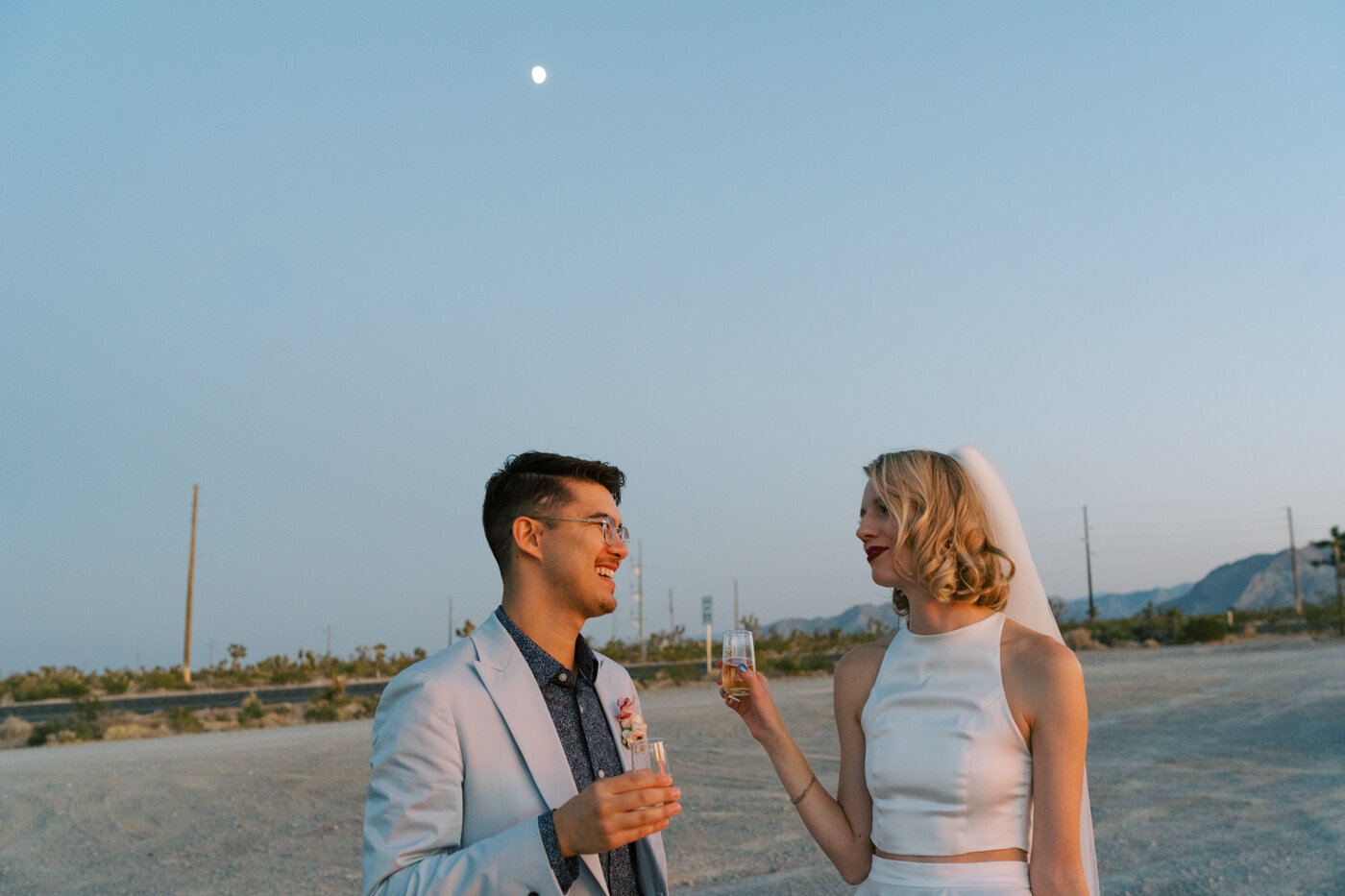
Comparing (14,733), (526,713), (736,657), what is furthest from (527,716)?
(14,733)

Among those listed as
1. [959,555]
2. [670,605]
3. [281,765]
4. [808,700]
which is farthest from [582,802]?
[670,605]

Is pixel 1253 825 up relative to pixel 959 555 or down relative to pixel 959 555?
down

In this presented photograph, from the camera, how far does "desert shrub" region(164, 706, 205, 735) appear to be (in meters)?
23.8

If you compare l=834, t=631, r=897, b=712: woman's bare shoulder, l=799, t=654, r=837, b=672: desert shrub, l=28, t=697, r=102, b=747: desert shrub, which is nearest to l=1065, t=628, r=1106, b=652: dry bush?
l=799, t=654, r=837, b=672: desert shrub

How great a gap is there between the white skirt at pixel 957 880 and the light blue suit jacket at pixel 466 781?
3.23ft

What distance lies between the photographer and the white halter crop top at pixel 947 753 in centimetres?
306

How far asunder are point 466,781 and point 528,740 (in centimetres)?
20

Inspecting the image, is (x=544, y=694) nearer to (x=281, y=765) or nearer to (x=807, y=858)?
(x=807, y=858)

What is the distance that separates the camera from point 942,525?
3260 millimetres

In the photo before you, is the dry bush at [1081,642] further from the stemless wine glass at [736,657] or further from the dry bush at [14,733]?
the stemless wine glass at [736,657]

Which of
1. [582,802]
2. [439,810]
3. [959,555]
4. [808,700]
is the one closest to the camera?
[582,802]

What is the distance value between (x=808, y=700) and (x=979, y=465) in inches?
833

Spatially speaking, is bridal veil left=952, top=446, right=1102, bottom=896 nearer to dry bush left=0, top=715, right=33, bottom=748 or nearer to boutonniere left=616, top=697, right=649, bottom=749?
boutonniere left=616, top=697, right=649, bottom=749

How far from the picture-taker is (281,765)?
1577 centimetres
